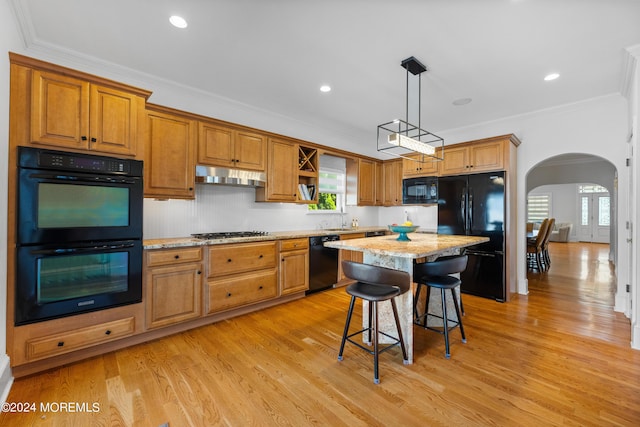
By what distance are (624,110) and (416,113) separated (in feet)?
8.11

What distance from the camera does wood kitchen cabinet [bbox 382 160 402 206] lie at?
5.56m

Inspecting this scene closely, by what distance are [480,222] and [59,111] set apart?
480cm

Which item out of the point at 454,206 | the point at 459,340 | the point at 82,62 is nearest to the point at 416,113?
the point at 454,206

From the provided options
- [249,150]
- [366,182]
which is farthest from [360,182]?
[249,150]

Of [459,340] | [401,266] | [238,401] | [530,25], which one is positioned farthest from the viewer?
[459,340]

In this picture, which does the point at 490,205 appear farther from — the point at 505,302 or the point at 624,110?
the point at 624,110

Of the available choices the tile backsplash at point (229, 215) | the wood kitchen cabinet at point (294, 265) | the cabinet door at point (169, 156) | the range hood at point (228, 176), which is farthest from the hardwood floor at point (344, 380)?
the range hood at point (228, 176)

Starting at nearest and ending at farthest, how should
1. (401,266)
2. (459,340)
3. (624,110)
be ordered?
(401,266) → (459,340) → (624,110)

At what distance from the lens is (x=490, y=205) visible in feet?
12.9

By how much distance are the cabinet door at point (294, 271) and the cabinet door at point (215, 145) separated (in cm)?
142

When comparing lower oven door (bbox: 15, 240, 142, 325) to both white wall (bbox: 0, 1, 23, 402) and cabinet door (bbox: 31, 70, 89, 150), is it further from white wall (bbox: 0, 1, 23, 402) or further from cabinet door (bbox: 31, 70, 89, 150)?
cabinet door (bbox: 31, 70, 89, 150)

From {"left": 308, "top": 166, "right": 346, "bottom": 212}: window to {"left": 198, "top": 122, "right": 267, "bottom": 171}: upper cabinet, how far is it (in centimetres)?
150

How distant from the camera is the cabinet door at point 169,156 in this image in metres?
2.87

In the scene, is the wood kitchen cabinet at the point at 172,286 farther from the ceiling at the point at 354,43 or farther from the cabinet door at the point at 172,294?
the ceiling at the point at 354,43
